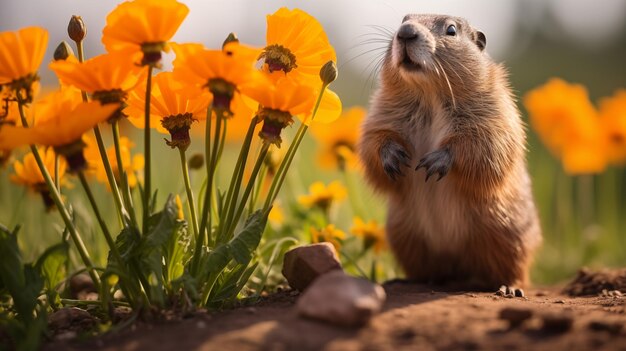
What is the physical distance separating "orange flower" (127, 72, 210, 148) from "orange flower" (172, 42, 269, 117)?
0.18 m

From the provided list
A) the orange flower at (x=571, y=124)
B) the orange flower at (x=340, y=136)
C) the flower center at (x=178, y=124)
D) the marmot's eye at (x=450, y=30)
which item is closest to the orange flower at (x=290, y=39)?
the flower center at (x=178, y=124)

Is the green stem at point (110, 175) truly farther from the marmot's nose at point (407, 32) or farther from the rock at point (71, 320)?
the marmot's nose at point (407, 32)

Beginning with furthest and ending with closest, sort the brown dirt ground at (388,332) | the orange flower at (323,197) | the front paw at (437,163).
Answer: the orange flower at (323,197) → the front paw at (437,163) → the brown dirt ground at (388,332)

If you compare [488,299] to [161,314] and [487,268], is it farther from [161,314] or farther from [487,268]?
[161,314]

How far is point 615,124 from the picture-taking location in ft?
18.2

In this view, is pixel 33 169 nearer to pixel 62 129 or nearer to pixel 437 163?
pixel 62 129

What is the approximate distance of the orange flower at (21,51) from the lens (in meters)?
2.51

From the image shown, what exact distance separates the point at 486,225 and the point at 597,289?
72 centimetres

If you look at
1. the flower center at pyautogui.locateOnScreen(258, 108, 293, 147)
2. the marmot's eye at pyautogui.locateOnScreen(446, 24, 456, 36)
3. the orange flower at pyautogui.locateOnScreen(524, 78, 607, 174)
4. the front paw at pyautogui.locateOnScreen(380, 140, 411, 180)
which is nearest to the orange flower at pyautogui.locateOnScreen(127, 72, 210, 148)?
the flower center at pyautogui.locateOnScreen(258, 108, 293, 147)

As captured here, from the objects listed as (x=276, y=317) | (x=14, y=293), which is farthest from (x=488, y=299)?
(x=14, y=293)

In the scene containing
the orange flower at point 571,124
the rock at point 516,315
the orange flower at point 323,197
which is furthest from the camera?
the orange flower at point 571,124

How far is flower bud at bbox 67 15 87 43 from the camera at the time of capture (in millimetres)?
2742

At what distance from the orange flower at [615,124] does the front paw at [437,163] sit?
2567mm

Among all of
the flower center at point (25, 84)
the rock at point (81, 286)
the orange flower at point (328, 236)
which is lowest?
the rock at point (81, 286)
